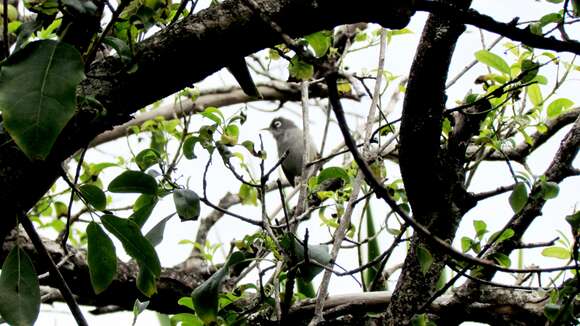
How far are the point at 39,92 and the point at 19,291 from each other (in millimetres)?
430

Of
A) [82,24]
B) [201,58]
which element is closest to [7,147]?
[82,24]

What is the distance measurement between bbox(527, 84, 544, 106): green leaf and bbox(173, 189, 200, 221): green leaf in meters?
1.01

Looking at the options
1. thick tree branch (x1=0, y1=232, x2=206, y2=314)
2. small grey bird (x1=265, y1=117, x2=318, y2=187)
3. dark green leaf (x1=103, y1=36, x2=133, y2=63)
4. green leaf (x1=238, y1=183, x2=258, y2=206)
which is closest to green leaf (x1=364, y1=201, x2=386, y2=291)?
green leaf (x1=238, y1=183, x2=258, y2=206)

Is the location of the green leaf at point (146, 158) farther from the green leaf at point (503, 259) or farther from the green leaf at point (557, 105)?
the green leaf at point (557, 105)

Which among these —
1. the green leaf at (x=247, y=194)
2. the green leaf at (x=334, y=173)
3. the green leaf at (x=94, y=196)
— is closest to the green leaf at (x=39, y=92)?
the green leaf at (x=94, y=196)

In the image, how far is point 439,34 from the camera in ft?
4.25

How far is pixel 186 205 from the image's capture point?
1.39 meters

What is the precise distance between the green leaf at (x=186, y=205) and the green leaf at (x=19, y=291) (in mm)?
278

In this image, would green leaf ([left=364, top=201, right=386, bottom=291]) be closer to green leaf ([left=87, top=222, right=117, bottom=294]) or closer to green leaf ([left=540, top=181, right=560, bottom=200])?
green leaf ([left=540, top=181, right=560, bottom=200])

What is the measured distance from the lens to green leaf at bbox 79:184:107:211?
1299mm

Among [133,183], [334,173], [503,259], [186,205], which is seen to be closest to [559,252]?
[503,259]

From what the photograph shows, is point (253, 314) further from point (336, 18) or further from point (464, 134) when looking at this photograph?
point (336, 18)

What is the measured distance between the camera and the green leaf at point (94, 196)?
1.30 metres

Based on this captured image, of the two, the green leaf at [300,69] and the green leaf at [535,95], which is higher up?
the green leaf at [535,95]
